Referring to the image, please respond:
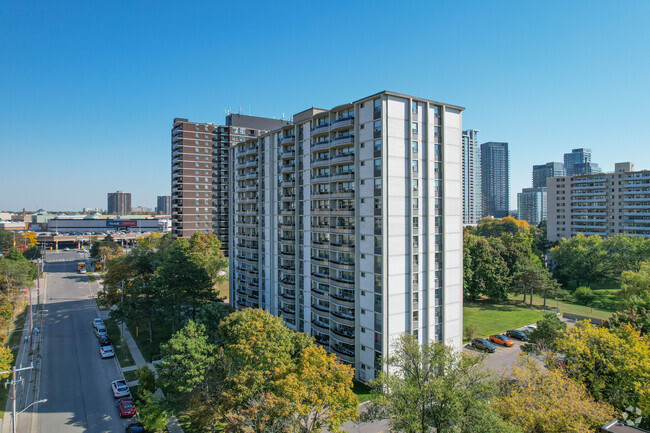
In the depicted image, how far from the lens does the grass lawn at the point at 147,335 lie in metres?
50.5

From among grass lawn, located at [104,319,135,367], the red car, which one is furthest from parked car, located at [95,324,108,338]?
the red car

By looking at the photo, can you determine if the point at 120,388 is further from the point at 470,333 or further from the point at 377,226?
the point at 470,333

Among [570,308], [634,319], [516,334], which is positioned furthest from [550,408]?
[570,308]

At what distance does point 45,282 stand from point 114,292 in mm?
47596

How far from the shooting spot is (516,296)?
7969cm

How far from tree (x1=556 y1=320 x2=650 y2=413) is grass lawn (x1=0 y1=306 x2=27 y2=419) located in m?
52.3

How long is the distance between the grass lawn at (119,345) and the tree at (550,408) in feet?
144

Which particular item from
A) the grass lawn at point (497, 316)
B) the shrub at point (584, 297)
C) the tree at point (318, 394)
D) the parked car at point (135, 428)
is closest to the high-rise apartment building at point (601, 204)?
the shrub at point (584, 297)

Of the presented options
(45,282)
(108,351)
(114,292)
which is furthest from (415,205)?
(45,282)

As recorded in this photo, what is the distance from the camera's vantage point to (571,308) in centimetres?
6962

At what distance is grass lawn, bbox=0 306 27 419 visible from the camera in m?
37.2

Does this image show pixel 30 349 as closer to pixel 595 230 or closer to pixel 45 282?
pixel 45 282

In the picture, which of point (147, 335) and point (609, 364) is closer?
point (609, 364)

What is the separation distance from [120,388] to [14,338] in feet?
95.1
